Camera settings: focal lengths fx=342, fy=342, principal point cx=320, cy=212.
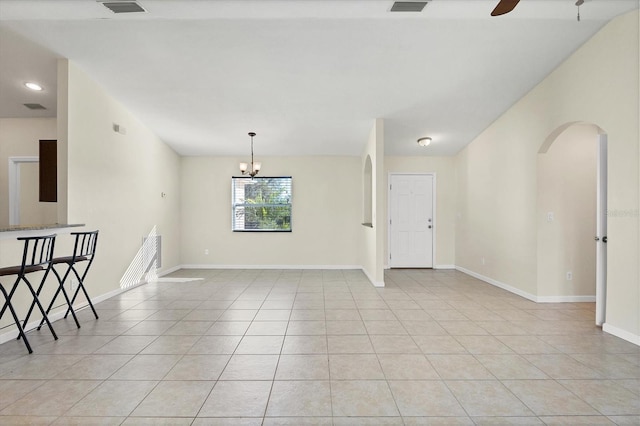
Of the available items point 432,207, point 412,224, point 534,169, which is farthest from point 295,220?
point 534,169

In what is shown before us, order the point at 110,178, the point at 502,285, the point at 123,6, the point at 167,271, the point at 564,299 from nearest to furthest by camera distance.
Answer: the point at 123,6, the point at 564,299, the point at 110,178, the point at 502,285, the point at 167,271

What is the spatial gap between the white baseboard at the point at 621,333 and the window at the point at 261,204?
5404 millimetres

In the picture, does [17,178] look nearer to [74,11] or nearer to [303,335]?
[74,11]

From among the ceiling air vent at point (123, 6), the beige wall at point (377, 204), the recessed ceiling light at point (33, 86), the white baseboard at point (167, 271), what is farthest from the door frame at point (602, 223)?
the recessed ceiling light at point (33, 86)

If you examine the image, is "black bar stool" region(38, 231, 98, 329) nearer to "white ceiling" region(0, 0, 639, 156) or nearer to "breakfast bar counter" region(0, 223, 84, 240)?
"breakfast bar counter" region(0, 223, 84, 240)

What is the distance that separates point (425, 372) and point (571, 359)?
1.26 metres

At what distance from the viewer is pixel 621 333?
10.5ft

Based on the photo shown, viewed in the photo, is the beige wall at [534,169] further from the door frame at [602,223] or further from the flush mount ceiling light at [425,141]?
the flush mount ceiling light at [425,141]

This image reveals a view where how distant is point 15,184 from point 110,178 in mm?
2195

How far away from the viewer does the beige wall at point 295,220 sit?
24.3 ft

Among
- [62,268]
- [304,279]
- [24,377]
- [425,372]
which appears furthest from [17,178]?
[425,372]

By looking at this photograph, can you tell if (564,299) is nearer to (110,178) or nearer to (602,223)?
(602,223)

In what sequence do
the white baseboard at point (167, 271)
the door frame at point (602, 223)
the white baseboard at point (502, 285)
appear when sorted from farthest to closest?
the white baseboard at point (167, 271) → the white baseboard at point (502, 285) → the door frame at point (602, 223)

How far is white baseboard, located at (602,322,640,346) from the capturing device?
307cm
